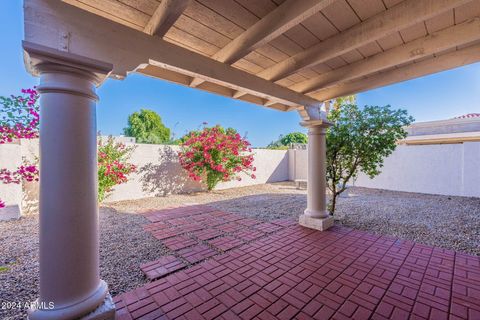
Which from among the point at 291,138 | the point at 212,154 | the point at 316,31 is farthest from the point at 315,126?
the point at 291,138

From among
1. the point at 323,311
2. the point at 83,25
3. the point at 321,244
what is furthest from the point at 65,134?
the point at 321,244

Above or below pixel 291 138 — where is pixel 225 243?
below

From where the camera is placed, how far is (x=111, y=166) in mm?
5531

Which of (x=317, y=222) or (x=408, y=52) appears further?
(x=317, y=222)

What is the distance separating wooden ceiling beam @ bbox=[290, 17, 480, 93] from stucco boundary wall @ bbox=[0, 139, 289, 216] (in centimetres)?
555

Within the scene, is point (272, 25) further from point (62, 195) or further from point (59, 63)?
point (62, 195)

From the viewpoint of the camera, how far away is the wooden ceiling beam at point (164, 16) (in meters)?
1.45

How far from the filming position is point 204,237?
11.8 ft

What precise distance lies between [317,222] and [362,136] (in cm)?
181

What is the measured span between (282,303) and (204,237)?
192 cm

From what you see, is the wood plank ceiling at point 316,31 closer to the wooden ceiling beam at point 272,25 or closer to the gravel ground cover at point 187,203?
the wooden ceiling beam at point 272,25

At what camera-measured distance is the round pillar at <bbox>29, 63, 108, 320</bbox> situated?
1.39 m

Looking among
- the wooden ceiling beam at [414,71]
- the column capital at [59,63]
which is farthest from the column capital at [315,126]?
the column capital at [59,63]

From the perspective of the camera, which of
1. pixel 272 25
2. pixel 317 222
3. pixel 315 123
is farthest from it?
pixel 317 222
